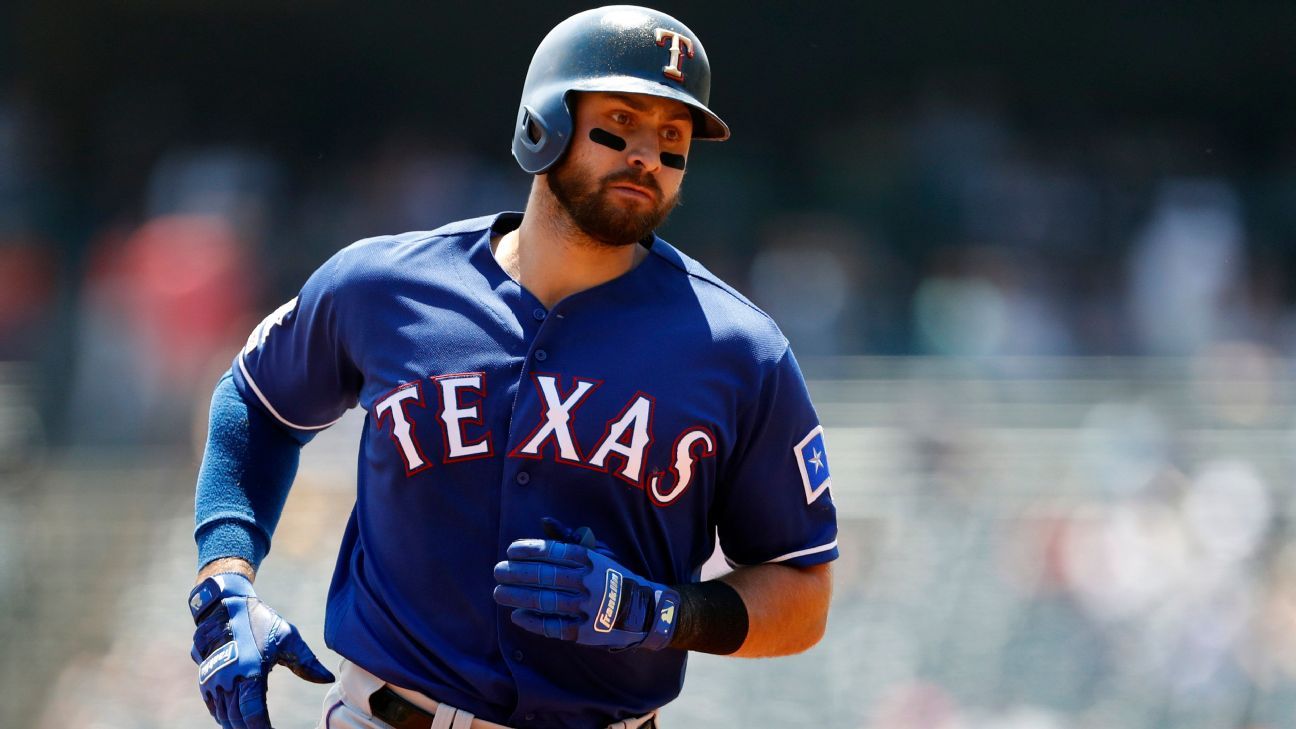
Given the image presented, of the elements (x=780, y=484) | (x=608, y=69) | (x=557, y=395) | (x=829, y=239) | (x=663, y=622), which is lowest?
(x=829, y=239)

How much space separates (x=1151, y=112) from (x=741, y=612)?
805 cm

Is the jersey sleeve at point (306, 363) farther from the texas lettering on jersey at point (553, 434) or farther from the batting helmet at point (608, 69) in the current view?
the batting helmet at point (608, 69)

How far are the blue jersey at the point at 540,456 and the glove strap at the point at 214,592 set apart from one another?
0.15 metres

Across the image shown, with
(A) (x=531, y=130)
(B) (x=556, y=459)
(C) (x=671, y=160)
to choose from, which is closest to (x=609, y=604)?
(B) (x=556, y=459)

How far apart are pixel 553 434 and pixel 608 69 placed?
58 centimetres

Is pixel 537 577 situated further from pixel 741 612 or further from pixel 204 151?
pixel 204 151

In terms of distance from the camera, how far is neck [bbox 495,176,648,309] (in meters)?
2.44

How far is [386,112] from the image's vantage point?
372 inches

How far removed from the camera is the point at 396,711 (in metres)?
2.30

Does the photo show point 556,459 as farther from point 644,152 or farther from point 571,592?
point 644,152

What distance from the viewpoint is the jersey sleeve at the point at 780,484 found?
2.36 m

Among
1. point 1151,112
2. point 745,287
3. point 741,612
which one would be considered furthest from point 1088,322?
point 741,612

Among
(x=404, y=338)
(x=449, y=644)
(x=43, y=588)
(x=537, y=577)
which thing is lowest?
(x=43, y=588)

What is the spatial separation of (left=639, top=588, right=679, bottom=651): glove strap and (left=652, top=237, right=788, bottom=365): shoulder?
387mm
